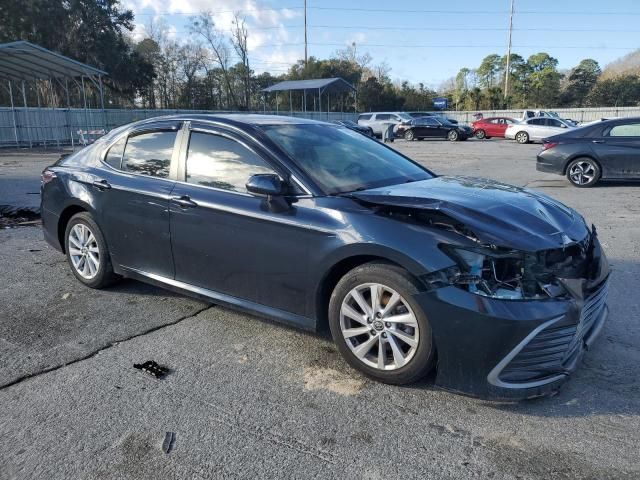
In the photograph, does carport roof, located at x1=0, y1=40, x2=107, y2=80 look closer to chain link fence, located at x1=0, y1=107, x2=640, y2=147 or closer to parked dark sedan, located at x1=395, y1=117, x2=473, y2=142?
chain link fence, located at x1=0, y1=107, x2=640, y2=147

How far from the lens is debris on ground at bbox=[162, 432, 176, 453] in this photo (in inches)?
101

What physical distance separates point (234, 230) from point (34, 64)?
22482 mm

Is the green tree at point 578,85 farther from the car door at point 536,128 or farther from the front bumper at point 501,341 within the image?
the front bumper at point 501,341

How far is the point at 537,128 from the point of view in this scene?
29.4m

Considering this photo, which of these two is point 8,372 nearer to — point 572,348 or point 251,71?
point 572,348

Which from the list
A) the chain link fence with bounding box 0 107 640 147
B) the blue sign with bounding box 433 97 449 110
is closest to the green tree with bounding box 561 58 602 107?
the blue sign with bounding box 433 97 449 110

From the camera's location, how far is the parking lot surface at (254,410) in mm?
2453

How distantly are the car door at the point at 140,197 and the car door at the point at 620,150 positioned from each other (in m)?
9.82

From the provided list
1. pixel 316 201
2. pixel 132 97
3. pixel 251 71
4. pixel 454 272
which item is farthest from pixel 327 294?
pixel 251 71

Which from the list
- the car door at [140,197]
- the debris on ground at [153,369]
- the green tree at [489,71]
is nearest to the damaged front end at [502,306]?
the debris on ground at [153,369]

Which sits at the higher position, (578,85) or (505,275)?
(578,85)

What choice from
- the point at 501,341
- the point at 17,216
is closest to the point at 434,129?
the point at 17,216

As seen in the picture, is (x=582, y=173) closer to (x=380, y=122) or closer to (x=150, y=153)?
(x=150, y=153)

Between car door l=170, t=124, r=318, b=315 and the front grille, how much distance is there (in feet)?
4.39
